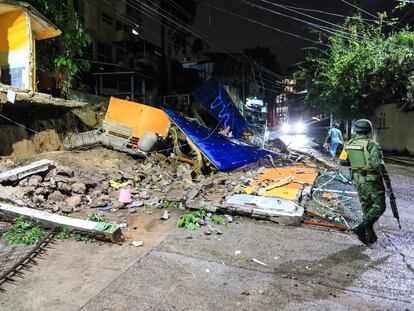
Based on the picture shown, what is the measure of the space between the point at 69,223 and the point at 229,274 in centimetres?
285

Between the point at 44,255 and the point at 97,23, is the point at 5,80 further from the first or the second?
the point at 97,23

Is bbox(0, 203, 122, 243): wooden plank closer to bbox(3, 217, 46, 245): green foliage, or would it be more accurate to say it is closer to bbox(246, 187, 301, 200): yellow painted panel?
bbox(3, 217, 46, 245): green foliage

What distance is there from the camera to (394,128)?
17.7m

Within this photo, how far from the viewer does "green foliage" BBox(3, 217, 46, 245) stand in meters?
5.24

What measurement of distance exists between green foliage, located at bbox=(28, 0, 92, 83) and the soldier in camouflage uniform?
10299 mm

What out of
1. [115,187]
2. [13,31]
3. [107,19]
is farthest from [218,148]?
[107,19]

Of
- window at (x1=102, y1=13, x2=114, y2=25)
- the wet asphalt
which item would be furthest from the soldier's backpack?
window at (x1=102, y1=13, x2=114, y2=25)

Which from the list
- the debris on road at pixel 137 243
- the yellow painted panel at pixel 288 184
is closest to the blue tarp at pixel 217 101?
the yellow painted panel at pixel 288 184

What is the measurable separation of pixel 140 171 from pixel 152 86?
56.3 feet

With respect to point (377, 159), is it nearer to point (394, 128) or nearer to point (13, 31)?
point (13, 31)

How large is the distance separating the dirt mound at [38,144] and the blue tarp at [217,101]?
664 cm

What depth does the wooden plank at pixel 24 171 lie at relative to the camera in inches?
281

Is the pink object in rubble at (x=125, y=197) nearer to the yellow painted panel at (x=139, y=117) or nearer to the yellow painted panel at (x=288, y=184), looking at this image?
the yellow painted panel at (x=288, y=184)

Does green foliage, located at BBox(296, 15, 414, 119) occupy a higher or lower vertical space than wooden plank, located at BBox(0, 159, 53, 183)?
higher
